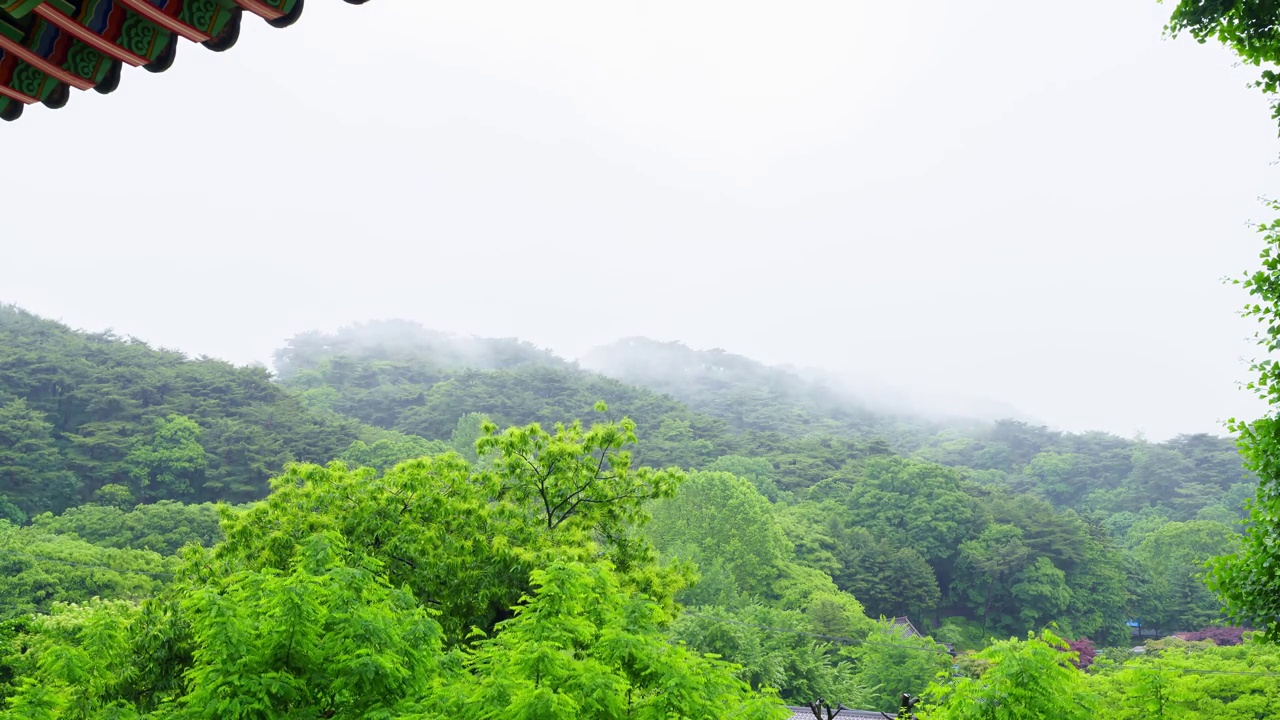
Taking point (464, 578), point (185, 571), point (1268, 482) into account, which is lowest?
point (185, 571)

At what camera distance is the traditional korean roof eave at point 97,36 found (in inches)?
84.5

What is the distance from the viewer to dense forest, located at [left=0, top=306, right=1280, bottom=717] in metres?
8.72

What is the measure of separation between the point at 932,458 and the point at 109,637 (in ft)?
295

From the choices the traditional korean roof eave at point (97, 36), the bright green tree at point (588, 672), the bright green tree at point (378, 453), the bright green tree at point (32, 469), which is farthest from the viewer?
the bright green tree at point (378, 453)

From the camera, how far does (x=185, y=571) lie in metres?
14.4

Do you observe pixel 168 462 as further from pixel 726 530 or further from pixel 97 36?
pixel 97 36

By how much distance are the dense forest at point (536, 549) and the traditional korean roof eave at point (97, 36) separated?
5827 mm

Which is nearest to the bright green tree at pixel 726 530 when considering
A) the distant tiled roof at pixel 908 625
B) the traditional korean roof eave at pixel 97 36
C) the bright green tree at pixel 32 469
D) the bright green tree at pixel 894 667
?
the distant tiled roof at pixel 908 625

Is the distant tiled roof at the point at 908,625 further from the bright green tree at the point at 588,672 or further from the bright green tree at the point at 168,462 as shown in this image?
the bright green tree at the point at 588,672

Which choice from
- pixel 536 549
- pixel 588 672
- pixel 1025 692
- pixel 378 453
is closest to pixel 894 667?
pixel 536 549

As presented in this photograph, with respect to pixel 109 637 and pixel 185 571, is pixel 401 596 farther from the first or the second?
pixel 185 571

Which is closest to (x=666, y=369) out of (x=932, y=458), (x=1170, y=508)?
(x=932, y=458)

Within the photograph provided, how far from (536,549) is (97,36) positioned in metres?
13.4

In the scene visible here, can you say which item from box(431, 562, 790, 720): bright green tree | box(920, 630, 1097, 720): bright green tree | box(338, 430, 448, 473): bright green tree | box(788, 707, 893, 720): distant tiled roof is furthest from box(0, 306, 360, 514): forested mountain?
box(920, 630, 1097, 720): bright green tree
